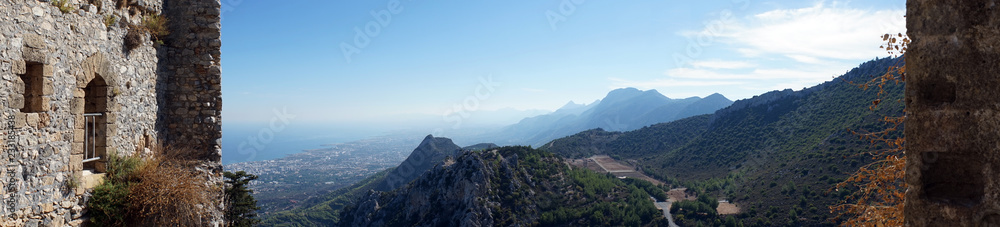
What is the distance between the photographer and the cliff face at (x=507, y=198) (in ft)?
83.7

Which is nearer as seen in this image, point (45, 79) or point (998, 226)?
point (998, 226)

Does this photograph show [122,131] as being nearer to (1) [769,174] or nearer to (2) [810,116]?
(1) [769,174]

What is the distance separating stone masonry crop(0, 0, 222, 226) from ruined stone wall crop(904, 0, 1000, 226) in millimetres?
6310

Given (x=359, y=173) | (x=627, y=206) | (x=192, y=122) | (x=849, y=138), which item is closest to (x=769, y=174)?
(x=849, y=138)

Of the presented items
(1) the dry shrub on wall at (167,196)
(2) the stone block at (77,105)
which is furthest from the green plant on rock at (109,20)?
(1) the dry shrub on wall at (167,196)

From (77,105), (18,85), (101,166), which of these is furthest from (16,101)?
(101,166)

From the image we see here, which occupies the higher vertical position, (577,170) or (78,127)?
(78,127)

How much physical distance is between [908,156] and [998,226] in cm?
38

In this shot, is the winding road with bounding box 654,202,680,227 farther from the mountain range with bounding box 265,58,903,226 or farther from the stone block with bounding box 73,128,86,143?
the stone block with bounding box 73,128,86,143

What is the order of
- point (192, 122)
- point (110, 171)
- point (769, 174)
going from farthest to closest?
point (769, 174)
point (192, 122)
point (110, 171)

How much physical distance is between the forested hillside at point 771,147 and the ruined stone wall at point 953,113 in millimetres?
14017

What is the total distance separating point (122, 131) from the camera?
566 centimetres

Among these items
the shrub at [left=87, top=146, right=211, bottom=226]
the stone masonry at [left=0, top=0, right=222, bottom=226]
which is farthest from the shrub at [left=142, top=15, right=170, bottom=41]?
the shrub at [left=87, top=146, right=211, bottom=226]

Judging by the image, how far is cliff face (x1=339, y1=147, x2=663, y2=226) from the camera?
83.7 ft
